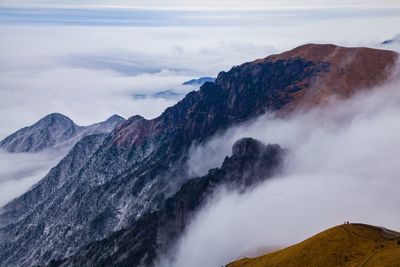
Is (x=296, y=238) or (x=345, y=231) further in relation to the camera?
(x=296, y=238)

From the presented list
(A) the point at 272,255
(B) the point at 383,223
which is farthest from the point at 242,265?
(B) the point at 383,223

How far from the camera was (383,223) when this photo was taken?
196 m

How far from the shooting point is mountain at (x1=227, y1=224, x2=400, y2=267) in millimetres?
122688

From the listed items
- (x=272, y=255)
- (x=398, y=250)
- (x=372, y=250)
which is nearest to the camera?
Result: (x=398, y=250)

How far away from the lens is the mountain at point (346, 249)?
403 feet

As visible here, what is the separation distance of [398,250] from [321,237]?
24.3 meters

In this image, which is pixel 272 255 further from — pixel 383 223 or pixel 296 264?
pixel 383 223

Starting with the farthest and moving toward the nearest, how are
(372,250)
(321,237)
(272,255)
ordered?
(272,255) → (321,237) → (372,250)

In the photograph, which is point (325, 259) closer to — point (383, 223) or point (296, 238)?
point (296, 238)

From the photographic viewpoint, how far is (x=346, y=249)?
130125 mm

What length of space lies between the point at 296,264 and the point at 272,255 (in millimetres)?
20786

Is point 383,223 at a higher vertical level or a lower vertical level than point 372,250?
lower

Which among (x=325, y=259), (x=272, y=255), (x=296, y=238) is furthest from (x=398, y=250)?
(x=296, y=238)

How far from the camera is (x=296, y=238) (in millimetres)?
193125
